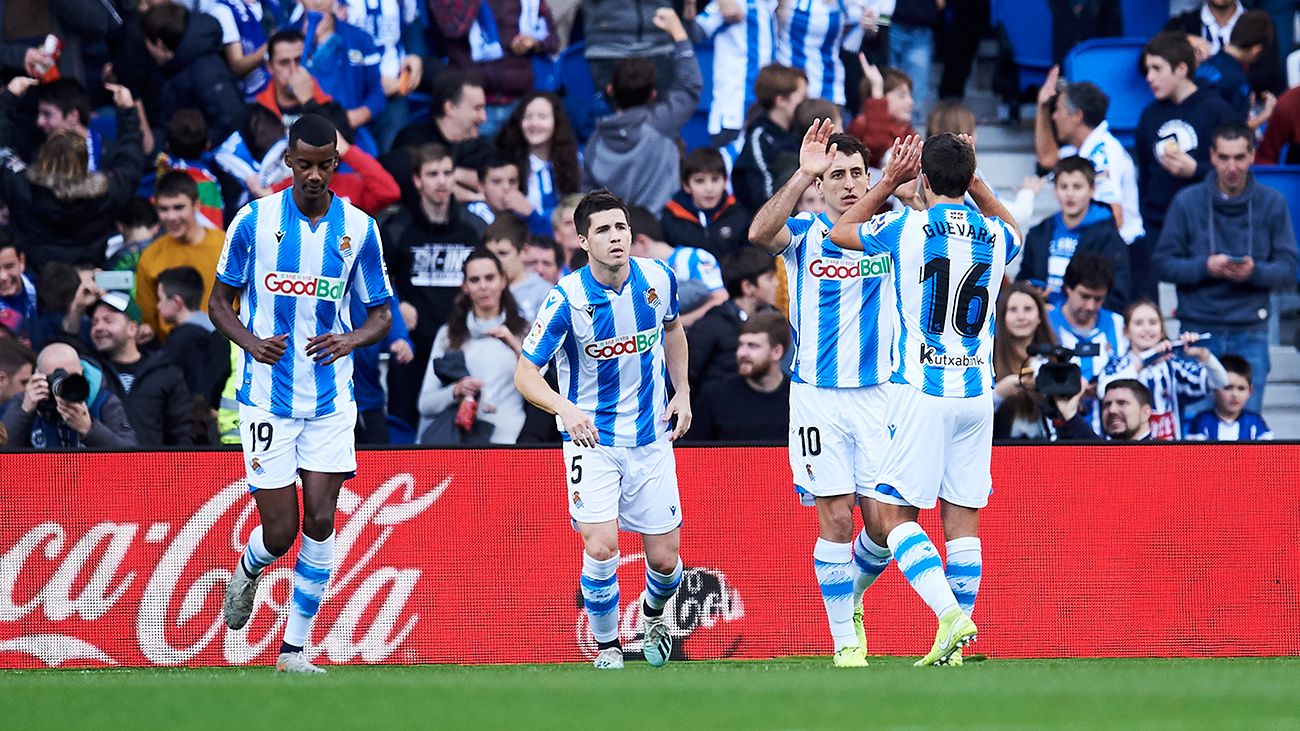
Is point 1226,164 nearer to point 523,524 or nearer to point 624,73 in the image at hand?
point 624,73

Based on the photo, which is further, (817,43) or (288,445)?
(817,43)

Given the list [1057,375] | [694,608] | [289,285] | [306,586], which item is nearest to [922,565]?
[694,608]

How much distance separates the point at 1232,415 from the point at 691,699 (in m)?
6.45

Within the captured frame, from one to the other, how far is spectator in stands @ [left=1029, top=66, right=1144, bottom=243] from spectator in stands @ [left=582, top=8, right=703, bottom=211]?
2.84 metres

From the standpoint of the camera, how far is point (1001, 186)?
15938 mm

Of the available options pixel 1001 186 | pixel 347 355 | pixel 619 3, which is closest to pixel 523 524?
pixel 347 355

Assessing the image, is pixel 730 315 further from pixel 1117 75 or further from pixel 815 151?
pixel 1117 75

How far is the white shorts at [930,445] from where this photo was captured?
27.8 ft

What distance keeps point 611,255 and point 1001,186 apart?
300 inches

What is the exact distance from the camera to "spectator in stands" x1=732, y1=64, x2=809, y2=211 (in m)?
13.9

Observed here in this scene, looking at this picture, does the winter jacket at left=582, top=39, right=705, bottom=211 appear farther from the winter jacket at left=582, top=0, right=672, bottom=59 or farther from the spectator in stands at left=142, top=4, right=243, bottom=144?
the spectator in stands at left=142, top=4, right=243, bottom=144

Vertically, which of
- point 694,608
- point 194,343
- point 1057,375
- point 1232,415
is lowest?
point 694,608

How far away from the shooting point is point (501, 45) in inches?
616

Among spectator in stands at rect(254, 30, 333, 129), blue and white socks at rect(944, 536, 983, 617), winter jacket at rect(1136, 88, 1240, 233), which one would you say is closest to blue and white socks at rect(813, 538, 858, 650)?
blue and white socks at rect(944, 536, 983, 617)
